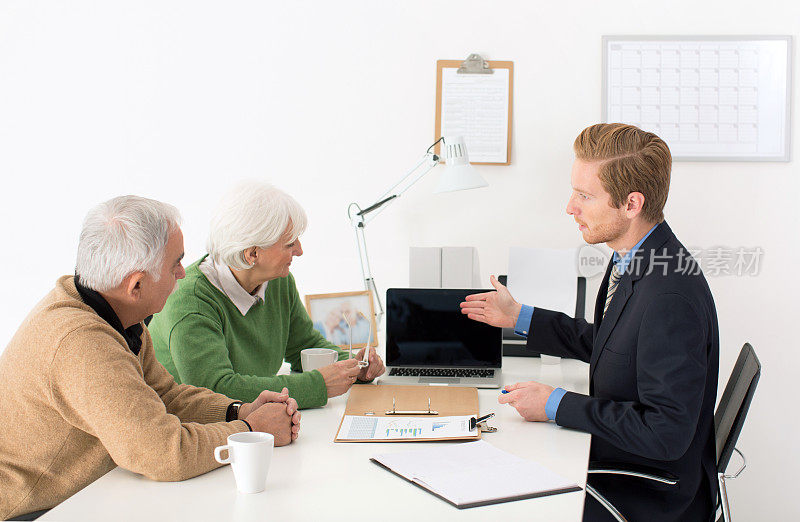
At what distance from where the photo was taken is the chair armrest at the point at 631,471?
1.53 metres

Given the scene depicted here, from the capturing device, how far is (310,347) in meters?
2.30

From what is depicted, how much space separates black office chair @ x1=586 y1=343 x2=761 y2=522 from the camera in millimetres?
1532

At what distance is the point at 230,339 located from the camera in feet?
6.43

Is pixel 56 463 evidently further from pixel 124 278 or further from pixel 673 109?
pixel 673 109

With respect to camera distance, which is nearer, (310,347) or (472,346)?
(472,346)

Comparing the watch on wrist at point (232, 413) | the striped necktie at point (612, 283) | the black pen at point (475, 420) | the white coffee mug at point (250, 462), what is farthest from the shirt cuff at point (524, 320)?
the white coffee mug at point (250, 462)

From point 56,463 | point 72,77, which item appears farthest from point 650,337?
point 72,77

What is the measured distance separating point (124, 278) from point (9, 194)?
6.60 ft

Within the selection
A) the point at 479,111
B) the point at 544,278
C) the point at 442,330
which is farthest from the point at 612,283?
the point at 479,111

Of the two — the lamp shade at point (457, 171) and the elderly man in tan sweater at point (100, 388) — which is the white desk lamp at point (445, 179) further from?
the elderly man in tan sweater at point (100, 388)

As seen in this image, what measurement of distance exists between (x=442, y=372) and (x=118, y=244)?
103 cm

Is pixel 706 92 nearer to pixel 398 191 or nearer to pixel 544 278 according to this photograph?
pixel 544 278

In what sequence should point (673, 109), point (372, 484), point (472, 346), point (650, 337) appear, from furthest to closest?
1. point (673, 109)
2. point (472, 346)
3. point (650, 337)
4. point (372, 484)

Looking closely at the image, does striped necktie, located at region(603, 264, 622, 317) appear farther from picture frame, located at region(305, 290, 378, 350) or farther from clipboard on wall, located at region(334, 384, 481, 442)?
picture frame, located at region(305, 290, 378, 350)
